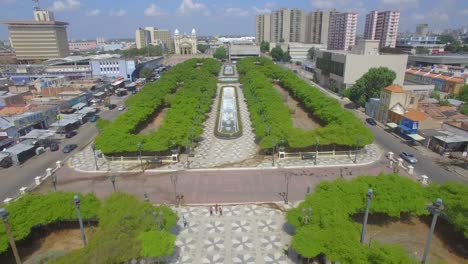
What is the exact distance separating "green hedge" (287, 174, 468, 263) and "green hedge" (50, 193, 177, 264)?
9858 millimetres

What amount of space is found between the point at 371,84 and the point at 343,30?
11088 centimetres

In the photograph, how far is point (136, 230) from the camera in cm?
2209

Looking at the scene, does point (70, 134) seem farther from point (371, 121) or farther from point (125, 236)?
point (371, 121)

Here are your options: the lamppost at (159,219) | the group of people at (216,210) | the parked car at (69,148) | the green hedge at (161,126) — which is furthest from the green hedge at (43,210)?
the parked car at (69,148)

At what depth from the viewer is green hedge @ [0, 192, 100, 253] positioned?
23.4 metres

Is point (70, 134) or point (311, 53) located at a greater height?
point (311, 53)

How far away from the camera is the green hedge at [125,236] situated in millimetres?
18906

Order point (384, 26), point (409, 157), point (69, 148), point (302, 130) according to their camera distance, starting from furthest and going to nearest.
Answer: point (384, 26)
point (69, 148)
point (302, 130)
point (409, 157)

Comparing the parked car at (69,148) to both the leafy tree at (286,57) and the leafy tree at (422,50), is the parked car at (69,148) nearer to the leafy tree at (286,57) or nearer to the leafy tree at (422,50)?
the leafy tree at (286,57)

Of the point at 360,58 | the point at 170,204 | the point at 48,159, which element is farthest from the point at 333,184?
the point at 360,58

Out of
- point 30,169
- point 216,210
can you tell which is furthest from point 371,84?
point 30,169

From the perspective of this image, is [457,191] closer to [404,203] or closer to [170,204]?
[404,203]

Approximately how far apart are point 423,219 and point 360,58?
6126 centimetres

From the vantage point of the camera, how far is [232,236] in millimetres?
26734
